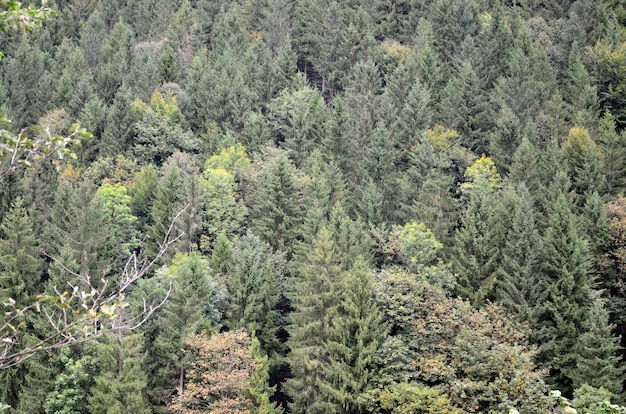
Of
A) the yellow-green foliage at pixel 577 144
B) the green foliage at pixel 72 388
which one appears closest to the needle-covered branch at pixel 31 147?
the green foliage at pixel 72 388

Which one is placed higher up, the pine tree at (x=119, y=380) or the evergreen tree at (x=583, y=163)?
the evergreen tree at (x=583, y=163)

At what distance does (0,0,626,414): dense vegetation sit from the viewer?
37.3 metres

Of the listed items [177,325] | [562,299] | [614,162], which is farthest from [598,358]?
[177,325]

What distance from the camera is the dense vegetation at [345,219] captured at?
122 ft

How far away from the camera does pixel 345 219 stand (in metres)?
44.8

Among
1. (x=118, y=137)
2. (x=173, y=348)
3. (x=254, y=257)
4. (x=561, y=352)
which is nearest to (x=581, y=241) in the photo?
(x=561, y=352)

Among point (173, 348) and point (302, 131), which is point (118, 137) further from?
point (173, 348)

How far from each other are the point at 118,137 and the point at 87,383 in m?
29.6

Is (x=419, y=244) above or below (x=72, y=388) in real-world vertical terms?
above

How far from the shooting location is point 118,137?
6319 cm

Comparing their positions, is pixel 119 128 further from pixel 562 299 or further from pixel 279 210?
pixel 562 299

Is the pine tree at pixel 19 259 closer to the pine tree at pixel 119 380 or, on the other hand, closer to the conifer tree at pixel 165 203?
the conifer tree at pixel 165 203

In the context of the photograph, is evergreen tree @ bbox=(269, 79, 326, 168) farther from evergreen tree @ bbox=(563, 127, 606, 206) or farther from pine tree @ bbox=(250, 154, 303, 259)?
evergreen tree @ bbox=(563, 127, 606, 206)

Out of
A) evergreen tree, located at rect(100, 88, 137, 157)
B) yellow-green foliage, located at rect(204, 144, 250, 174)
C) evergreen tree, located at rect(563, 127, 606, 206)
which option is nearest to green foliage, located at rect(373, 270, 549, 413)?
evergreen tree, located at rect(563, 127, 606, 206)
